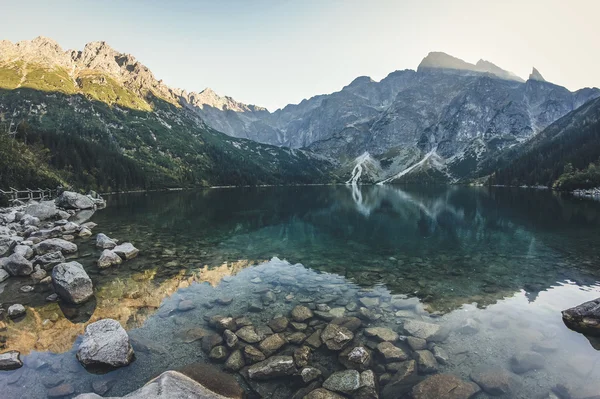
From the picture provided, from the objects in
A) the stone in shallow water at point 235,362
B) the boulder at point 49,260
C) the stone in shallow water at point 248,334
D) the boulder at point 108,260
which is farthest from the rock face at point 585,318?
the boulder at point 49,260

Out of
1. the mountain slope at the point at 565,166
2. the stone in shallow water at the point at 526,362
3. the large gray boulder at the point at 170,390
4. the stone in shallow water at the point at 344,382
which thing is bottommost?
the stone in shallow water at the point at 344,382

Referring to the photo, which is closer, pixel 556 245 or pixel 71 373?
pixel 71 373

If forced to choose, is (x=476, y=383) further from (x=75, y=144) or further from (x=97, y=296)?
(x=75, y=144)

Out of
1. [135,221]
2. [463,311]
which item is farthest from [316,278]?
[135,221]

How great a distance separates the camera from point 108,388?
33.6 feet

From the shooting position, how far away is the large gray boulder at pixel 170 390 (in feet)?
25.8

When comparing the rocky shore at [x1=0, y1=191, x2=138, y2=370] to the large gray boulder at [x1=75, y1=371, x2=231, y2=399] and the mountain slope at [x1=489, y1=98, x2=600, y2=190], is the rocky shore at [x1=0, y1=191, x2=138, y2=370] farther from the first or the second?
the mountain slope at [x1=489, y1=98, x2=600, y2=190]

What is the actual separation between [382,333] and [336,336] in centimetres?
232

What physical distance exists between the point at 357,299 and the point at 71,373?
14215 millimetres

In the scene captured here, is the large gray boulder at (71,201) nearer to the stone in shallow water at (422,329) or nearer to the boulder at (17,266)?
the boulder at (17,266)

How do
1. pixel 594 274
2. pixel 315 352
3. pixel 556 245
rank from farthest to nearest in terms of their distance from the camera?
pixel 556 245 < pixel 594 274 < pixel 315 352

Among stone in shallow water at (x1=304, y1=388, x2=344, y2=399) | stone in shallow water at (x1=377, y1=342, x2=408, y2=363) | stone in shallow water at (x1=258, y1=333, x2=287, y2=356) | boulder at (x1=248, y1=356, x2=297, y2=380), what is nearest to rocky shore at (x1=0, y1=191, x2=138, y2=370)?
boulder at (x1=248, y1=356, x2=297, y2=380)

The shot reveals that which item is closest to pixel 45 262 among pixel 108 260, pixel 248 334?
pixel 108 260

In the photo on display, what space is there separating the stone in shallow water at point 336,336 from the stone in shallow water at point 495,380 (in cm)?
493
